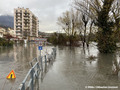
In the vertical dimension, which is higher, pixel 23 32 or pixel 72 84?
pixel 23 32

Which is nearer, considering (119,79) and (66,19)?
(119,79)

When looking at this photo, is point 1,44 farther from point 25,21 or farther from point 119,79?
point 25,21

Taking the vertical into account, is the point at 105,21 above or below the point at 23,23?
below

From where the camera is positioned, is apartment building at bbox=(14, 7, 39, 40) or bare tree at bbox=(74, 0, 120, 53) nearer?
bare tree at bbox=(74, 0, 120, 53)

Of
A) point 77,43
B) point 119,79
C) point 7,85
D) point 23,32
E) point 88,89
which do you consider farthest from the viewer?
point 23,32

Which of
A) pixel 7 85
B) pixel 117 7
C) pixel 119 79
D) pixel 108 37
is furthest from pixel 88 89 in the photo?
pixel 117 7

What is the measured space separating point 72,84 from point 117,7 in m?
13.6

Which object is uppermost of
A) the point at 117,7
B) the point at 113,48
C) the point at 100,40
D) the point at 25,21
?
the point at 25,21

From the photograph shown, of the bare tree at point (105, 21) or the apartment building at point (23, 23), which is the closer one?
the bare tree at point (105, 21)

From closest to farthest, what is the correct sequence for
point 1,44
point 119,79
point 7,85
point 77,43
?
point 7,85, point 119,79, point 1,44, point 77,43

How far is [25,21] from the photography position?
3009 inches

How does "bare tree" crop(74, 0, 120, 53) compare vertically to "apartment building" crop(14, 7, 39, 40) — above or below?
below

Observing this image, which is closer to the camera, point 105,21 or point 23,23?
point 105,21

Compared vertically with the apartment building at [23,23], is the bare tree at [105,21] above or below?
below
